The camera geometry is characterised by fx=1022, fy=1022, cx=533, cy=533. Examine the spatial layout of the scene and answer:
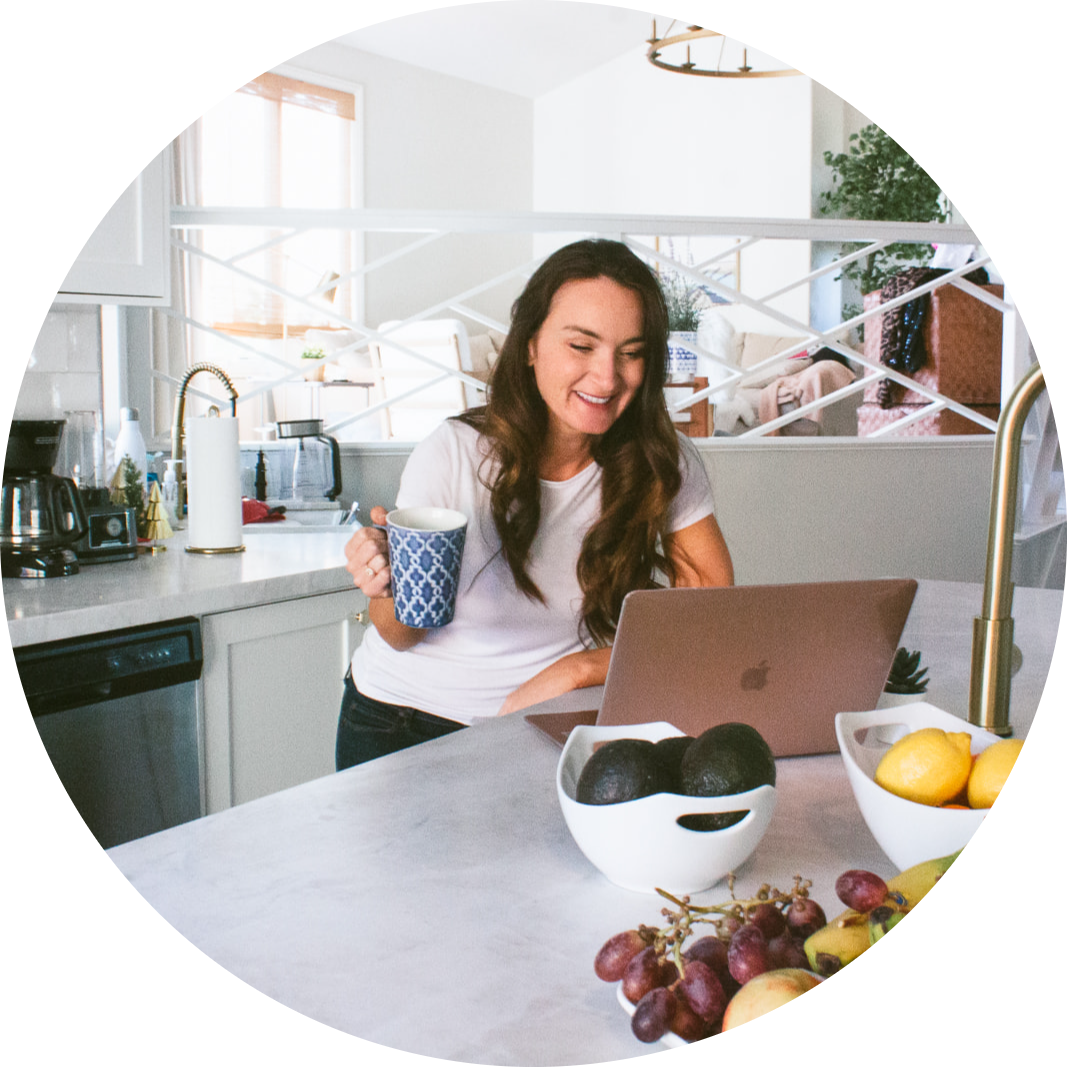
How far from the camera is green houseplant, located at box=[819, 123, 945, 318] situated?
6.33 metres

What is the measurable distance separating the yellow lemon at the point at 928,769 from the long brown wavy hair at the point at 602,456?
0.77 metres

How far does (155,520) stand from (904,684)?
1.56m

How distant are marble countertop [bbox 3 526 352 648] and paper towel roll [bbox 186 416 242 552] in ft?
0.13

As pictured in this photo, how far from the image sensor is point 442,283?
7.79 meters

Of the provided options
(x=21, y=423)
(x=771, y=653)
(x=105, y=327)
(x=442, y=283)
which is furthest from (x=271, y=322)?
(x=771, y=653)

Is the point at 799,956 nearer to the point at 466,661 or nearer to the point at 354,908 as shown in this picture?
the point at 354,908

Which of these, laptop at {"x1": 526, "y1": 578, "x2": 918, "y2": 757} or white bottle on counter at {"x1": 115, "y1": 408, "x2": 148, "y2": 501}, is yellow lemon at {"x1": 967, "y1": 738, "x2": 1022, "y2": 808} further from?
white bottle on counter at {"x1": 115, "y1": 408, "x2": 148, "y2": 501}

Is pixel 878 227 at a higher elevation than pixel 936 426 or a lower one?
higher

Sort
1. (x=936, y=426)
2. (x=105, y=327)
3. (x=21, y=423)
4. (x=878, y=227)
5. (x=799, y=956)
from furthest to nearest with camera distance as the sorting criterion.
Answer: (x=936, y=426), (x=878, y=227), (x=105, y=327), (x=21, y=423), (x=799, y=956)

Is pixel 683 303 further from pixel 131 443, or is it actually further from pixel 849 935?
pixel 849 935

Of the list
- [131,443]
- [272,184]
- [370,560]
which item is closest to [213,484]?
[131,443]

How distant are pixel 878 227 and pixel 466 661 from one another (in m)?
2.55

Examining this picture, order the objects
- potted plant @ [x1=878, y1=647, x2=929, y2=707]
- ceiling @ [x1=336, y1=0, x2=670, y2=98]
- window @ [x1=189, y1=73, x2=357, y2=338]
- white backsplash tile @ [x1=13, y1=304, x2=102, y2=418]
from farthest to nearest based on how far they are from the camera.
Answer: ceiling @ [x1=336, y1=0, x2=670, y2=98] < window @ [x1=189, y1=73, x2=357, y2=338] < white backsplash tile @ [x1=13, y1=304, x2=102, y2=418] < potted plant @ [x1=878, y1=647, x2=929, y2=707]

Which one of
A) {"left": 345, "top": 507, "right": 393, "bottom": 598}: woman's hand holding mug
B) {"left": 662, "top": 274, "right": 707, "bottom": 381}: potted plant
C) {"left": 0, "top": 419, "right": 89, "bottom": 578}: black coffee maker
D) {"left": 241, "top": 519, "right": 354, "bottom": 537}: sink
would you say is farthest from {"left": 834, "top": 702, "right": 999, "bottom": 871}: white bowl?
{"left": 662, "top": 274, "right": 707, "bottom": 381}: potted plant
